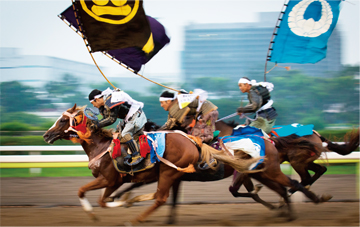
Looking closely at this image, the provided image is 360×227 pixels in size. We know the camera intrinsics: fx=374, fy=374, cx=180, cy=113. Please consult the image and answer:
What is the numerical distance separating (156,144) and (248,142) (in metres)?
1.27

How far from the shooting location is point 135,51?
5.99 m

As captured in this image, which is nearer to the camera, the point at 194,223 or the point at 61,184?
the point at 194,223

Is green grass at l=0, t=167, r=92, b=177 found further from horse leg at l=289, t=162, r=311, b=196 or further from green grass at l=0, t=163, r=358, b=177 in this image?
horse leg at l=289, t=162, r=311, b=196

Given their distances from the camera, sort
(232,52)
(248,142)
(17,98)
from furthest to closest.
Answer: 1. (232,52)
2. (17,98)
3. (248,142)

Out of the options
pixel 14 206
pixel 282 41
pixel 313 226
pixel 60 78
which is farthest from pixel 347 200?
pixel 60 78

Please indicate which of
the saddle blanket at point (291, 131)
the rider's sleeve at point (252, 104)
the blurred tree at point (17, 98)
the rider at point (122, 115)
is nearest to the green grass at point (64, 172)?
the blurred tree at point (17, 98)

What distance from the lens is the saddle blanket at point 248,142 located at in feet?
16.8

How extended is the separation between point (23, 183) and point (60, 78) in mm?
4401

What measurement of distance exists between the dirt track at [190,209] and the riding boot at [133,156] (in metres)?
0.97

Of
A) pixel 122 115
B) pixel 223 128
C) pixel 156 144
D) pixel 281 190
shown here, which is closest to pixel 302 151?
pixel 281 190

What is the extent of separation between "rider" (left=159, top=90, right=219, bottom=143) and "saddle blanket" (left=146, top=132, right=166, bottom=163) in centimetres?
32

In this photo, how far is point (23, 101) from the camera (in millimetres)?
11094

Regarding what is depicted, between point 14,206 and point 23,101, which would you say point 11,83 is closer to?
point 23,101

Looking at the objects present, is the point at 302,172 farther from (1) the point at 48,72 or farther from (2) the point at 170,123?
(1) the point at 48,72
